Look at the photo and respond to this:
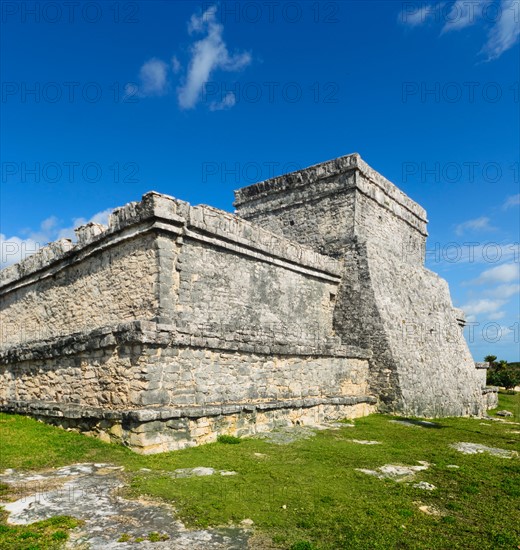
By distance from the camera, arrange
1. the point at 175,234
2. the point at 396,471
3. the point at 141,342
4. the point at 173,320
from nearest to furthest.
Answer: the point at 396,471, the point at 141,342, the point at 173,320, the point at 175,234

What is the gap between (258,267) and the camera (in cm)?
1228

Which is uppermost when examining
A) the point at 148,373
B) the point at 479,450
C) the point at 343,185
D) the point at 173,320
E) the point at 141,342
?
the point at 343,185

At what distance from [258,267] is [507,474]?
7.38 metres

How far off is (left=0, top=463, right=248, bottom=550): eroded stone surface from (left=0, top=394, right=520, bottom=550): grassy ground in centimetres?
20

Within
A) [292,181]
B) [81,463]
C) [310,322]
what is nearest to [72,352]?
[81,463]

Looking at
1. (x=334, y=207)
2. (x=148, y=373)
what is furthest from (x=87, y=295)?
(x=334, y=207)

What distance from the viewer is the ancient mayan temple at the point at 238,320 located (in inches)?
315

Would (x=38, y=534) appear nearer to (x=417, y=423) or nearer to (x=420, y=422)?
(x=417, y=423)

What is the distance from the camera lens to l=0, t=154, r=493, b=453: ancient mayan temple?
26.3 feet

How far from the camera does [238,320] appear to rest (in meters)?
11.3

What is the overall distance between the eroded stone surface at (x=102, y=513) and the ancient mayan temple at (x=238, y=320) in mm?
1640

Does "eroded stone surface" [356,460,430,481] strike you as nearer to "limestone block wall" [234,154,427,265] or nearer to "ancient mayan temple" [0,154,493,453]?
"ancient mayan temple" [0,154,493,453]

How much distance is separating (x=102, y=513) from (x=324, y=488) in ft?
8.29

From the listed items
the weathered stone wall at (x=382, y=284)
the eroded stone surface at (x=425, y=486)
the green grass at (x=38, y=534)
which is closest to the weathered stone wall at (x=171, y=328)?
the weathered stone wall at (x=382, y=284)
